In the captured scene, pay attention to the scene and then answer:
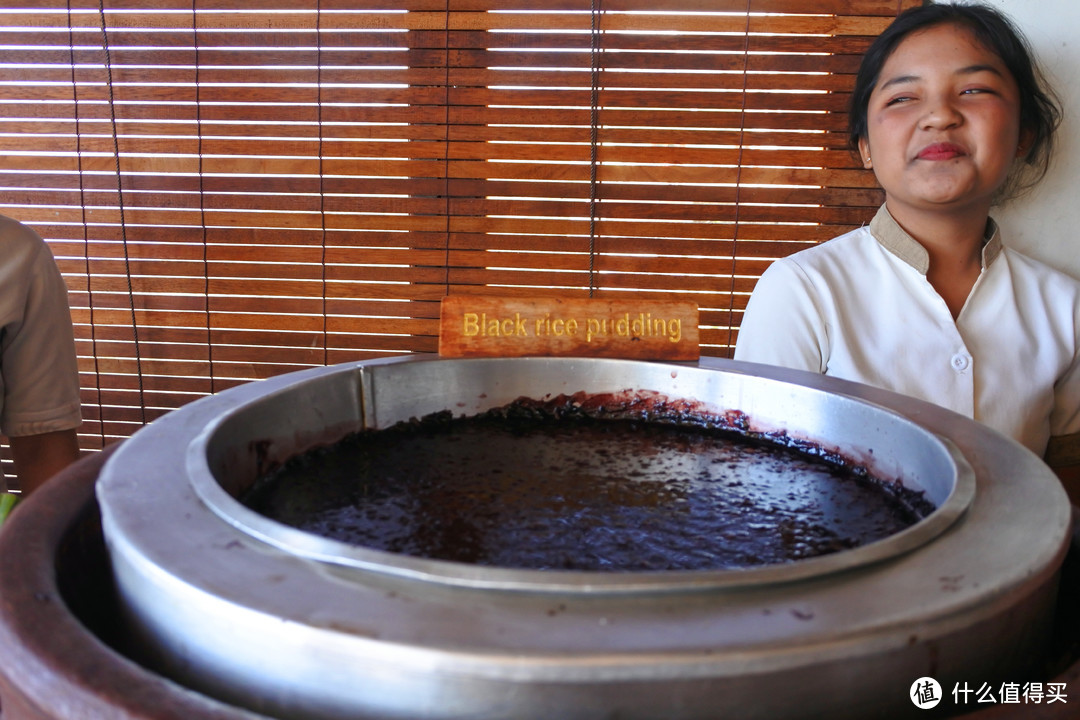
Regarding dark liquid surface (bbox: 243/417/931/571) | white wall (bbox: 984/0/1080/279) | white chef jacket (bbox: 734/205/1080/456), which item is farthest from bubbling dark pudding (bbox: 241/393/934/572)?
white wall (bbox: 984/0/1080/279)

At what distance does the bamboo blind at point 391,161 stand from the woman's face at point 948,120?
2.40 ft

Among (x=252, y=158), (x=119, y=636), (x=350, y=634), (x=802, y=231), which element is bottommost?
(x=119, y=636)

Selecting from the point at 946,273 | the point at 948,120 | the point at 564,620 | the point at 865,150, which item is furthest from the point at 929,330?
the point at 564,620

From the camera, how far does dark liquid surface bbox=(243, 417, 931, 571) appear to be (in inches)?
37.9

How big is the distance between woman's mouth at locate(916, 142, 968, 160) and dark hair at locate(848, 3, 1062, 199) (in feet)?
0.96

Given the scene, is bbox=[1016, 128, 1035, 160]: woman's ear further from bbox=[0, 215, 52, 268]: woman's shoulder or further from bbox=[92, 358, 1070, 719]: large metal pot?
bbox=[0, 215, 52, 268]: woman's shoulder

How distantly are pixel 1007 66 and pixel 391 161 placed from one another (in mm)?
2044

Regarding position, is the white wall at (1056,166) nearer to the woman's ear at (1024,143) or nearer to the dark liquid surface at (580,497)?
the woman's ear at (1024,143)

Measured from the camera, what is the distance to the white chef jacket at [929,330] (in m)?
2.04

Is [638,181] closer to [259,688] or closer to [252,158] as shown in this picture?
[252,158]

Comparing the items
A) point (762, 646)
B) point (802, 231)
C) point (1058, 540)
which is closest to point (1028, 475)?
point (1058, 540)

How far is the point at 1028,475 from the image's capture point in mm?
972

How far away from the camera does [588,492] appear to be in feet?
3.83

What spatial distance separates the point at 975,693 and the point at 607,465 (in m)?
0.67
